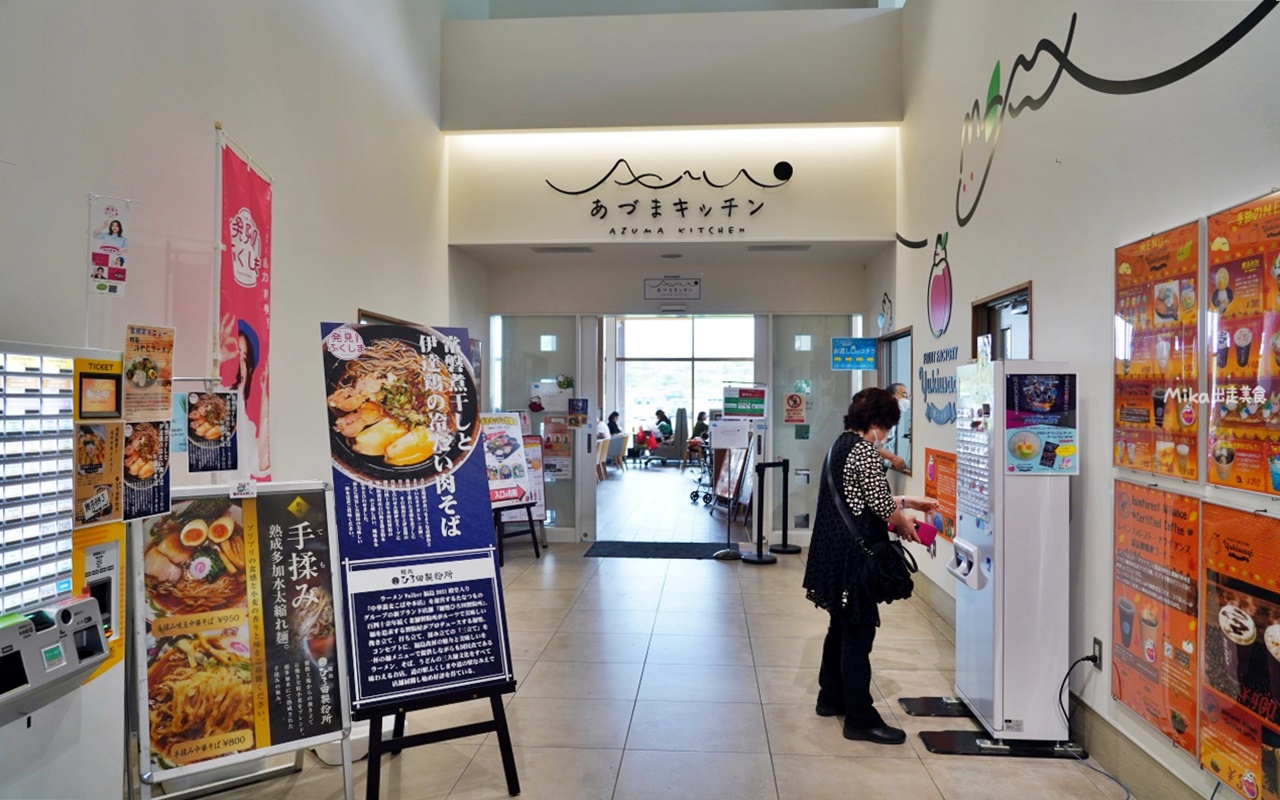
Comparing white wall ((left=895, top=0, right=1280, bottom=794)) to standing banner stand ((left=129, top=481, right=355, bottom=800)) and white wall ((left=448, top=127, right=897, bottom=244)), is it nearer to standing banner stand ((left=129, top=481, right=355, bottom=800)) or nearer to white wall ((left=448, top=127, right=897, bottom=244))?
white wall ((left=448, top=127, right=897, bottom=244))

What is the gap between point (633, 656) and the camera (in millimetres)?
4648

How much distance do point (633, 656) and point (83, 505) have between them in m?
3.15

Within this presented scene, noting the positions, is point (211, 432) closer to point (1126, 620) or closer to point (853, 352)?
point (1126, 620)

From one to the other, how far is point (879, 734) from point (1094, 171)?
263 cm

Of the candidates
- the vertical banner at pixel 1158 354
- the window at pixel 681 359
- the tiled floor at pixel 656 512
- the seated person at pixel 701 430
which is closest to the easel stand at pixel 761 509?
the tiled floor at pixel 656 512

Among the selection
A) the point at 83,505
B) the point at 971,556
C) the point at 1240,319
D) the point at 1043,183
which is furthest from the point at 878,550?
the point at 83,505

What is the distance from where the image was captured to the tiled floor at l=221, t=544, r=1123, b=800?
313 cm

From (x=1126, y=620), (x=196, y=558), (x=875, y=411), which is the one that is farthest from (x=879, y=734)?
(x=196, y=558)

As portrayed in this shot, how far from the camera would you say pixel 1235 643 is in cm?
234

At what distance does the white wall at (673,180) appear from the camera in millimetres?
6699

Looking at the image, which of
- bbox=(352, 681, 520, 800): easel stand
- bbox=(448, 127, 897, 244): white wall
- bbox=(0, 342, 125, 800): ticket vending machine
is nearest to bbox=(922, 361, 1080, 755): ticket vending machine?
bbox=(352, 681, 520, 800): easel stand

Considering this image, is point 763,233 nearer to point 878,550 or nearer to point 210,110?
point 878,550

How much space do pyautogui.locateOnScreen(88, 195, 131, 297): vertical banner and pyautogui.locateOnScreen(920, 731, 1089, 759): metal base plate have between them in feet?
12.3

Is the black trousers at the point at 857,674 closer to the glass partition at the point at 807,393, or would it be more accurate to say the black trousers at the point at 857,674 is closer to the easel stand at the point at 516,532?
the easel stand at the point at 516,532
